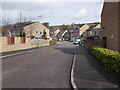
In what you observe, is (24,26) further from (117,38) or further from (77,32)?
(77,32)

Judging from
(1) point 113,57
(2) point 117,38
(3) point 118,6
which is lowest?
(1) point 113,57

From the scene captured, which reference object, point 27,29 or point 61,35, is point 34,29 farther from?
point 61,35

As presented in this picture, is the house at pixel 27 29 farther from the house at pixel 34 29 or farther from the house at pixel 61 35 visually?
the house at pixel 61 35

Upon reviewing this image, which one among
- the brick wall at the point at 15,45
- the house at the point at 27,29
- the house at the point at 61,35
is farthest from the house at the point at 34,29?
the house at the point at 61,35

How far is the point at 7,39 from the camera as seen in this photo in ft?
68.0

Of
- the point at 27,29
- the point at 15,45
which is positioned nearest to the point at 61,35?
the point at 27,29

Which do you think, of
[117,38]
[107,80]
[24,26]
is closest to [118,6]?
[117,38]

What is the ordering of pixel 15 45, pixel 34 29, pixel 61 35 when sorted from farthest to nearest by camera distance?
pixel 61 35 → pixel 34 29 → pixel 15 45

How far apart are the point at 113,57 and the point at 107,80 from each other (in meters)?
1.50

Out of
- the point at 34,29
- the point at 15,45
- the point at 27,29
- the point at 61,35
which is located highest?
the point at 34,29

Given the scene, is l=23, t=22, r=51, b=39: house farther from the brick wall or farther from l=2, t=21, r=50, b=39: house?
the brick wall

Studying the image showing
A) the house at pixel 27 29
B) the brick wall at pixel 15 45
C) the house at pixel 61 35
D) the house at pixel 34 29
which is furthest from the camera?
the house at pixel 61 35

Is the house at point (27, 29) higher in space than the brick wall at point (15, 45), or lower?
higher

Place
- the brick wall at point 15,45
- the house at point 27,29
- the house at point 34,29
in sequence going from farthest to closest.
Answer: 1. the house at point 34,29
2. the house at point 27,29
3. the brick wall at point 15,45
